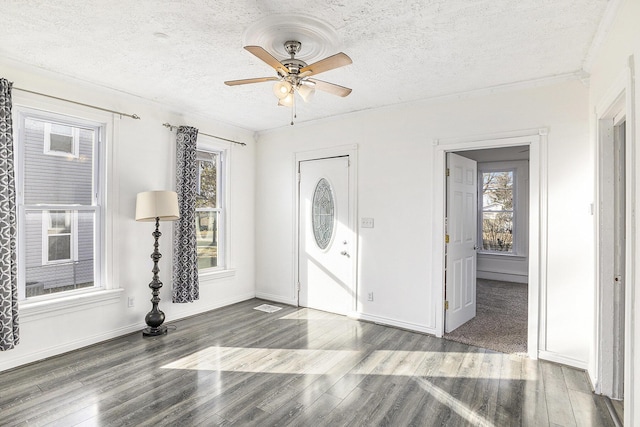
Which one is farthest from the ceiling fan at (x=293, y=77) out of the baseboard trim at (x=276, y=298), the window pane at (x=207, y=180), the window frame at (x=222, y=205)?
the baseboard trim at (x=276, y=298)

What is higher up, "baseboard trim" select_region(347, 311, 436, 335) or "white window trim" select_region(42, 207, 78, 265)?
"white window trim" select_region(42, 207, 78, 265)

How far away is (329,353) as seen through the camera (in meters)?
3.38

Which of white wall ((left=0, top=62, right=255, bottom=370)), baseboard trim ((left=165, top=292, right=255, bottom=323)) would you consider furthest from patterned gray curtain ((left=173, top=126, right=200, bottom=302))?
baseboard trim ((left=165, top=292, right=255, bottom=323))

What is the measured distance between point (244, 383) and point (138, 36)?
279 centimetres

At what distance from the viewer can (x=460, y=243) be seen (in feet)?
13.6

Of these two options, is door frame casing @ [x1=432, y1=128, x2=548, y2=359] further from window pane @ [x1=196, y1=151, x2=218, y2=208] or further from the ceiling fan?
window pane @ [x1=196, y1=151, x2=218, y2=208]

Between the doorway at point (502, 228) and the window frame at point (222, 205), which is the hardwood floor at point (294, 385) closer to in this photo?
the window frame at point (222, 205)

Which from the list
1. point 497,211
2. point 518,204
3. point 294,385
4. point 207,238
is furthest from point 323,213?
point 518,204

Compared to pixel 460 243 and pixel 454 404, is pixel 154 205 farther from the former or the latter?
pixel 460 243

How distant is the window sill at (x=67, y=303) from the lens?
122 inches

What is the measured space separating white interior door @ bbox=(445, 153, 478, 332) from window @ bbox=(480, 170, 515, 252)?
304cm

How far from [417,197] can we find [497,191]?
13.3 feet

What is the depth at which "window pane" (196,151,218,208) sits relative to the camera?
4.77 m

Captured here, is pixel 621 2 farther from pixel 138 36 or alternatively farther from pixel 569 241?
pixel 138 36
